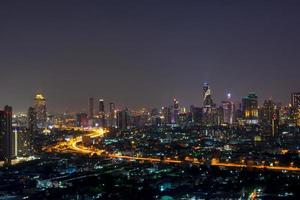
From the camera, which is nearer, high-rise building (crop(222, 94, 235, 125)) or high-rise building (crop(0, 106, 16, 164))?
high-rise building (crop(0, 106, 16, 164))

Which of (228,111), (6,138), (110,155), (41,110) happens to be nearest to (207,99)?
(228,111)

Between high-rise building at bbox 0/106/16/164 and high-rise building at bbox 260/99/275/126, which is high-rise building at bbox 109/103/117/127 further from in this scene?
high-rise building at bbox 0/106/16/164

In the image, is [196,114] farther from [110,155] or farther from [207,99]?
[110,155]

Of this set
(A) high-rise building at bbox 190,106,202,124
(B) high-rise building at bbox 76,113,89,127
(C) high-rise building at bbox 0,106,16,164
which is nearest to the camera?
(C) high-rise building at bbox 0,106,16,164

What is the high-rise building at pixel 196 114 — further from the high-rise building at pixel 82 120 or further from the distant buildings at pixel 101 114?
the high-rise building at pixel 82 120

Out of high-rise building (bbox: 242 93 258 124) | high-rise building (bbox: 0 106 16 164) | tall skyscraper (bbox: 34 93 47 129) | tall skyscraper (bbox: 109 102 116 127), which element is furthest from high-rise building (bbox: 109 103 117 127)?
high-rise building (bbox: 0 106 16 164)

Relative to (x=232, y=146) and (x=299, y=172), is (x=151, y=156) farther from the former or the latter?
(x=299, y=172)

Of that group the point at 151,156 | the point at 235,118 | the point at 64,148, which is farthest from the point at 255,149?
the point at 235,118
